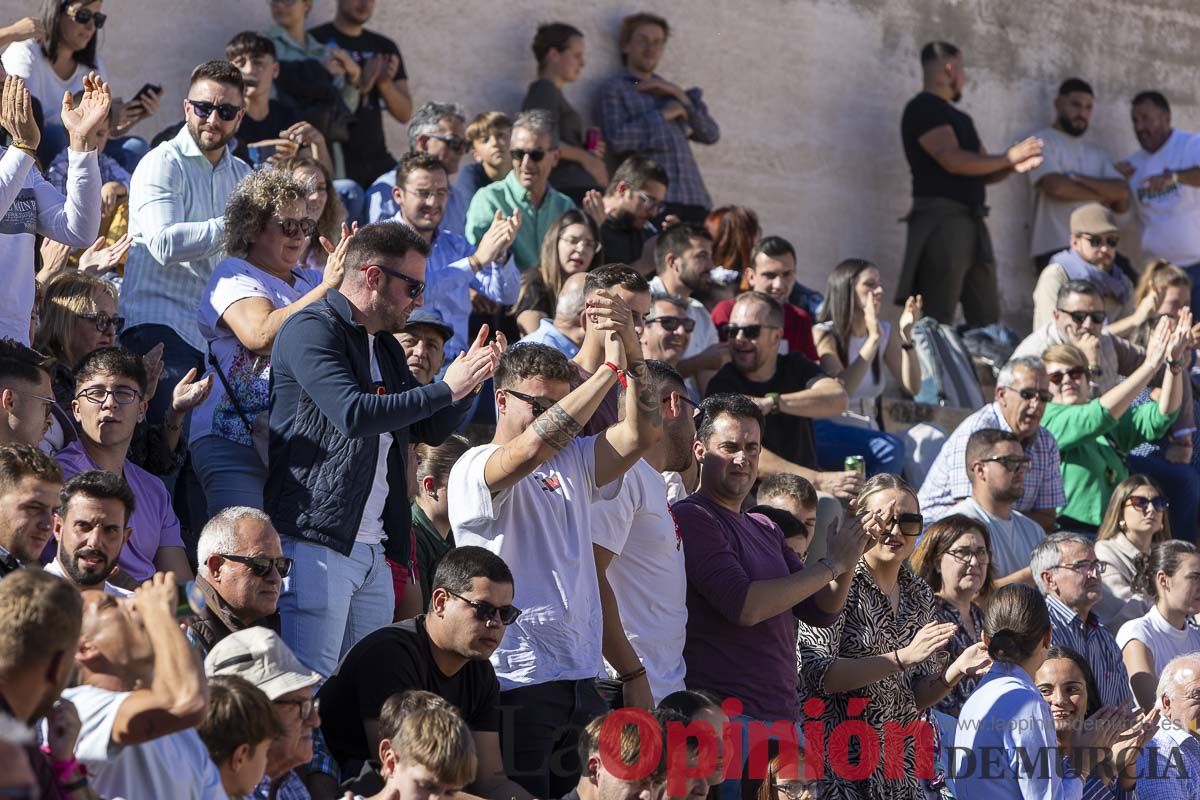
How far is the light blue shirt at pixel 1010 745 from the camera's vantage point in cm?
642

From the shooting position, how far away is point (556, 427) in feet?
18.0

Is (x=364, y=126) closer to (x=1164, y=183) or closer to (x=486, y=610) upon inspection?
(x=486, y=610)

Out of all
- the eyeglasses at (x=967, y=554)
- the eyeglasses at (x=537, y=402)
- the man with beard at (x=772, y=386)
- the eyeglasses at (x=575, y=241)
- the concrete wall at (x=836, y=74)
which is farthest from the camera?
the concrete wall at (x=836, y=74)

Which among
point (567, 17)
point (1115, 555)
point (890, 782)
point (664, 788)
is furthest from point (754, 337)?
point (567, 17)

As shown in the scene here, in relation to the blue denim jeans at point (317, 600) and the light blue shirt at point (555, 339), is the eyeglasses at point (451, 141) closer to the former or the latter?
the light blue shirt at point (555, 339)

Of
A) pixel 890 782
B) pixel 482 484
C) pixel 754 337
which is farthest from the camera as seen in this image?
pixel 754 337

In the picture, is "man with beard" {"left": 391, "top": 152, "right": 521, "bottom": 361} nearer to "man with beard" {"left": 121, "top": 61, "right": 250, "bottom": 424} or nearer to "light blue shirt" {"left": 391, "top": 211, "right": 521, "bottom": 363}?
"light blue shirt" {"left": 391, "top": 211, "right": 521, "bottom": 363}

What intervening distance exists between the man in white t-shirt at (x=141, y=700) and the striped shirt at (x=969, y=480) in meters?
5.19

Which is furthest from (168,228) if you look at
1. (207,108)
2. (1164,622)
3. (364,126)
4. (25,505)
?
(1164,622)

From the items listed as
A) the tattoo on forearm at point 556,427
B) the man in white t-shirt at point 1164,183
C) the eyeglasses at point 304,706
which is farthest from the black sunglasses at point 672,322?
the man in white t-shirt at point 1164,183

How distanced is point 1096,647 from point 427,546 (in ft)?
9.16

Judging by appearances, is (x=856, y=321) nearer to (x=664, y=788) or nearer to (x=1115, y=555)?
(x=1115, y=555)

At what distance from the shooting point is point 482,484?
18.4 ft

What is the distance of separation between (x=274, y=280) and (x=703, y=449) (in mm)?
1546
